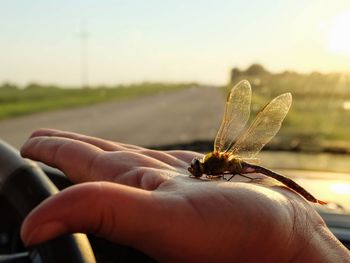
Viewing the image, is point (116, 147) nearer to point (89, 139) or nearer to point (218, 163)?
point (89, 139)

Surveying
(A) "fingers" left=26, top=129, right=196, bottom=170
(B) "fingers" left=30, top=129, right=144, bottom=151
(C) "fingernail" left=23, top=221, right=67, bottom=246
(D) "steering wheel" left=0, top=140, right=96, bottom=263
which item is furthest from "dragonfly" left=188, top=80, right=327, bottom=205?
(C) "fingernail" left=23, top=221, right=67, bottom=246

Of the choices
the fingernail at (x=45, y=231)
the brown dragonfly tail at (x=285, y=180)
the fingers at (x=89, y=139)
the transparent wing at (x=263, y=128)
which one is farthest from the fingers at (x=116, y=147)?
the fingernail at (x=45, y=231)

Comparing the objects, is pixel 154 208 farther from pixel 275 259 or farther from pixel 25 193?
pixel 25 193

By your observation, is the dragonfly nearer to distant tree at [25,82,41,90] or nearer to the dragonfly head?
the dragonfly head

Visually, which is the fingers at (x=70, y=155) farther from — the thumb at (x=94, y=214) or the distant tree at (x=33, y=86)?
the distant tree at (x=33, y=86)

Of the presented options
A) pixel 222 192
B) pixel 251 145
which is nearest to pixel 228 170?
pixel 251 145

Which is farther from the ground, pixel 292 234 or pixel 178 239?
pixel 178 239

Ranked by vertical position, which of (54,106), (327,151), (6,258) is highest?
(6,258)
